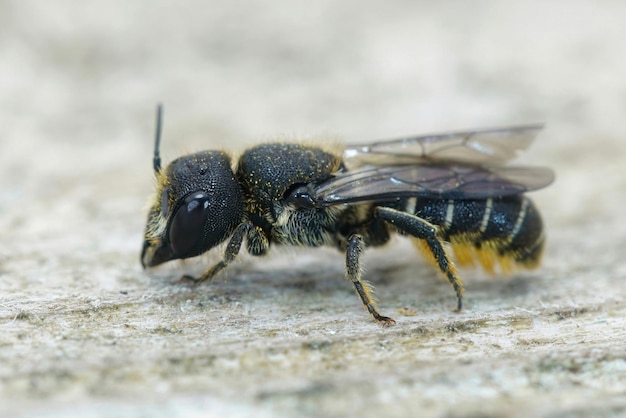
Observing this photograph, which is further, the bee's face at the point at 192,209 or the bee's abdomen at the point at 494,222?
the bee's abdomen at the point at 494,222

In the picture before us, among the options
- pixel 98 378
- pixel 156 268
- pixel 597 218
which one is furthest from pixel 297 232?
pixel 597 218

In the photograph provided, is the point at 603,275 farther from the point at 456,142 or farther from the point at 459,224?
the point at 456,142

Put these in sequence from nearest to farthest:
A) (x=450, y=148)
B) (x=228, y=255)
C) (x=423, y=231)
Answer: (x=228, y=255) → (x=423, y=231) → (x=450, y=148)

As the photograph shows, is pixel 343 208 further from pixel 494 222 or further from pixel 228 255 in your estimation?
pixel 494 222

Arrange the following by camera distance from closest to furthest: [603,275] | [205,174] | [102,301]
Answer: [102,301] → [205,174] → [603,275]

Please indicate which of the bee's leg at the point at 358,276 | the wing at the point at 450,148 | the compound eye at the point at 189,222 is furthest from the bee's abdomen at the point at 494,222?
the compound eye at the point at 189,222

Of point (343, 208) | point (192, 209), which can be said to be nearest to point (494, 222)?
point (343, 208)

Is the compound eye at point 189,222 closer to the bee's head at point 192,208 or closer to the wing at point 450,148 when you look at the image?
the bee's head at point 192,208
